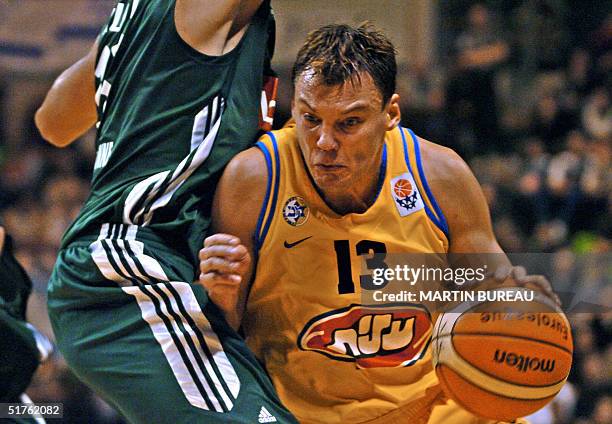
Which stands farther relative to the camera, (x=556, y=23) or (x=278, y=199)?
(x=556, y=23)

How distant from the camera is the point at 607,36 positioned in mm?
7836

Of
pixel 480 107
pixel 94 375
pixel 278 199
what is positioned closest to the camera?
pixel 94 375

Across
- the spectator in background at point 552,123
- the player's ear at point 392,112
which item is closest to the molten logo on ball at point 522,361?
the player's ear at point 392,112

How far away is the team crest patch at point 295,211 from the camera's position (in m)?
3.10

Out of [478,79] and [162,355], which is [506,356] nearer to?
[162,355]

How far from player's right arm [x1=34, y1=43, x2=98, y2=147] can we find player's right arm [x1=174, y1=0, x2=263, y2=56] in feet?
1.63

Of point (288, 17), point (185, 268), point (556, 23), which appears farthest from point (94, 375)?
point (556, 23)

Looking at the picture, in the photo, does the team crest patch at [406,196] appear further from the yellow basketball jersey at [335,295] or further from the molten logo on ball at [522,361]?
the molten logo on ball at [522,361]

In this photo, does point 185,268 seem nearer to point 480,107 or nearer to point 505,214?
point 505,214

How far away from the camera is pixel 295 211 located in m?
3.11

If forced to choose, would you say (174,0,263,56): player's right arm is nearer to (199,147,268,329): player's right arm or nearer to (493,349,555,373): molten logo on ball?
(199,147,268,329): player's right arm

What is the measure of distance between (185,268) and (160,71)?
0.62m

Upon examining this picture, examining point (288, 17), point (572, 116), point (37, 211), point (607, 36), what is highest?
point (288, 17)

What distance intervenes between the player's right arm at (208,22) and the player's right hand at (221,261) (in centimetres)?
62
